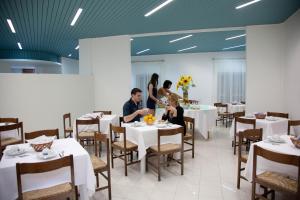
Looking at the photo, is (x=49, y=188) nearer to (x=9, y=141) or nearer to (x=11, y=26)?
(x=9, y=141)

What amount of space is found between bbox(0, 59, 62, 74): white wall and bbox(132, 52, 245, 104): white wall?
4.83 metres

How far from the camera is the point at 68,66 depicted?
39.3 feet

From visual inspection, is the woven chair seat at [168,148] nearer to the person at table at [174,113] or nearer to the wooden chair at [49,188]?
the person at table at [174,113]

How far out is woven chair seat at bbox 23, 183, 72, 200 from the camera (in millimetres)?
1977

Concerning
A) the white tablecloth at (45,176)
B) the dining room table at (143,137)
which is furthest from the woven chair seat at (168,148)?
the white tablecloth at (45,176)

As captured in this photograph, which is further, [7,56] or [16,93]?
[7,56]

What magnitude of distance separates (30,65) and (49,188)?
32.4ft

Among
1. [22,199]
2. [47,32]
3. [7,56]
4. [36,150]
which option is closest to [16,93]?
[47,32]

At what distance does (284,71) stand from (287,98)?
0.64m

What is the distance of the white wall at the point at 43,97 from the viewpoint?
5.06 metres

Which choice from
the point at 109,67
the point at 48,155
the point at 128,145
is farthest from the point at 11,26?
the point at 48,155

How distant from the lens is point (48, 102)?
5711 mm

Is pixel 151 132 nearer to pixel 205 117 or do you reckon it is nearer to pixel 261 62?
pixel 205 117

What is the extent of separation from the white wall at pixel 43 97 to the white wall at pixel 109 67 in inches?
12.4
